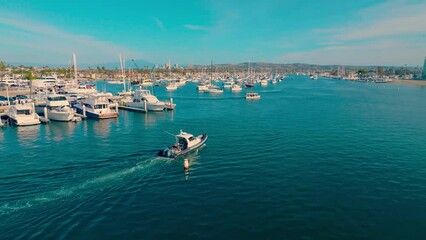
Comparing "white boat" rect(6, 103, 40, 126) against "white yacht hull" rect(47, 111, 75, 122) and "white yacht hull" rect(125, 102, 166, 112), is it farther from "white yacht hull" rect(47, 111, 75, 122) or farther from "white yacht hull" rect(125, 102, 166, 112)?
"white yacht hull" rect(125, 102, 166, 112)

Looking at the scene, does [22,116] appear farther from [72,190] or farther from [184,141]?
[72,190]

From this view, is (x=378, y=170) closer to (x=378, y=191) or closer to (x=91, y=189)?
(x=378, y=191)

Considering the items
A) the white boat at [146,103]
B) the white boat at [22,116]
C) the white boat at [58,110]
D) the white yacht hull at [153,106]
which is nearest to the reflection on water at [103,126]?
the white boat at [58,110]

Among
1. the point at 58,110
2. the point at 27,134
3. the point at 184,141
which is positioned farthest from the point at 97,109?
the point at 184,141

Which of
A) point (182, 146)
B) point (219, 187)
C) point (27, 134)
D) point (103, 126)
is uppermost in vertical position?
point (182, 146)

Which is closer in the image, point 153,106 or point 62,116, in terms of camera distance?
point 62,116

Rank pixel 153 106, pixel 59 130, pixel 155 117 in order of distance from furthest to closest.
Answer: pixel 153 106 < pixel 155 117 < pixel 59 130

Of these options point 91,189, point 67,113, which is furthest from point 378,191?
point 67,113
